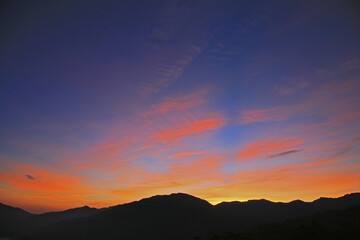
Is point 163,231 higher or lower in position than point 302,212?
lower

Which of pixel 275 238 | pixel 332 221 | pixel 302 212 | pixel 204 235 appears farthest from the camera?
pixel 302 212

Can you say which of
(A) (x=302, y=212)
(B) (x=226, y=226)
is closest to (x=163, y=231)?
(B) (x=226, y=226)

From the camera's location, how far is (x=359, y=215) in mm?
71125

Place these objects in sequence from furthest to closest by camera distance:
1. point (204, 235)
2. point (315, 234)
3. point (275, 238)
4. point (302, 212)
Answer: point (302, 212)
point (204, 235)
point (275, 238)
point (315, 234)

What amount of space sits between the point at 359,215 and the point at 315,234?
38571 mm

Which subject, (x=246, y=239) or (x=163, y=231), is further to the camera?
(x=163, y=231)

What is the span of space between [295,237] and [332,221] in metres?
43.4

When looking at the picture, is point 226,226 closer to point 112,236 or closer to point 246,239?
point 112,236

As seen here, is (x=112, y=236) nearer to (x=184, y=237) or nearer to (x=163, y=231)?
(x=163, y=231)

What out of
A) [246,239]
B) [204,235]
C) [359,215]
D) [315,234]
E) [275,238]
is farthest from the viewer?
[204,235]

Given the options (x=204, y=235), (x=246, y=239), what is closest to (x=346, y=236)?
(x=246, y=239)

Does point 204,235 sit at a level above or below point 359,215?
below

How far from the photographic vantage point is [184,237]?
183250 millimetres

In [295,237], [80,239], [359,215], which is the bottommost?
[80,239]
